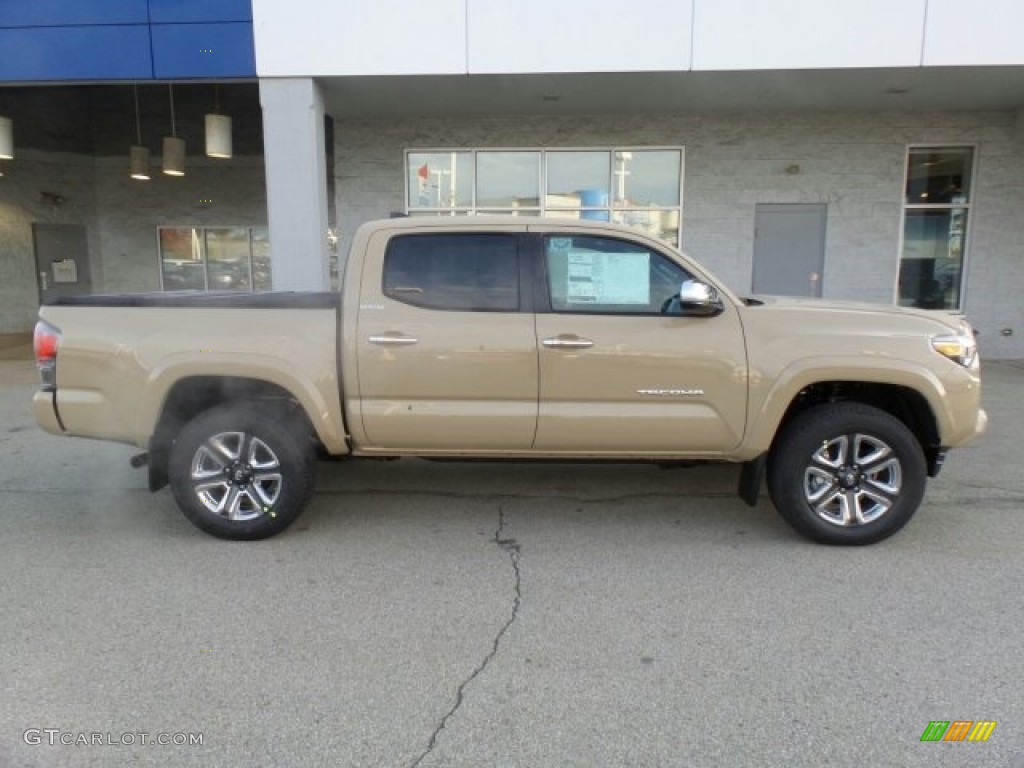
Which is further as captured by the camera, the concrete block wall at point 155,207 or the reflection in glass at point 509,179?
the concrete block wall at point 155,207

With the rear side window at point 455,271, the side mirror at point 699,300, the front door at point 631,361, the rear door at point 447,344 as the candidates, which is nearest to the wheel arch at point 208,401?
the rear door at point 447,344

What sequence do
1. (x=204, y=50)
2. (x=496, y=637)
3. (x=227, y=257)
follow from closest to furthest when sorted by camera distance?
(x=496, y=637) → (x=204, y=50) → (x=227, y=257)

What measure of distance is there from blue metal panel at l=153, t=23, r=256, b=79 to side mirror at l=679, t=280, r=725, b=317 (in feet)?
25.1

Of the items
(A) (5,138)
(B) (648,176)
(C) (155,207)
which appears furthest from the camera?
(C) (155,207)

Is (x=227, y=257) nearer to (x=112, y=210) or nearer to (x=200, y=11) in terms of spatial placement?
(x=112, y=210)

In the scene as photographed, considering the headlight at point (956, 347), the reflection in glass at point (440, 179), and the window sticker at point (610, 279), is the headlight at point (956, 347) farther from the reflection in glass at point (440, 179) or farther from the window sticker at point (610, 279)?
the reflection in glass at point (440, 179)

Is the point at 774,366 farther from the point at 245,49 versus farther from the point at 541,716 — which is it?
the point at 245,49

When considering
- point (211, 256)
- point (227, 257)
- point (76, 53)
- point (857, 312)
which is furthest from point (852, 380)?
point (211, 256)

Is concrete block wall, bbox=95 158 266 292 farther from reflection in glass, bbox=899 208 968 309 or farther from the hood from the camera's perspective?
the hood

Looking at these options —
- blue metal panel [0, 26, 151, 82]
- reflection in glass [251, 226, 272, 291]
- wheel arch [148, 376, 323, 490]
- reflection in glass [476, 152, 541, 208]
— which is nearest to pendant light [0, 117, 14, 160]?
blue metal panel [0, 26, 151, 82]

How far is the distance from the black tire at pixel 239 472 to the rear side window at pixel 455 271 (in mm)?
1137

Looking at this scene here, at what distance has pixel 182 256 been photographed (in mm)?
18281

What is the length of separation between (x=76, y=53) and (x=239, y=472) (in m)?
8.03

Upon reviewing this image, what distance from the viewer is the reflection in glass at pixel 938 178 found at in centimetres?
1220
